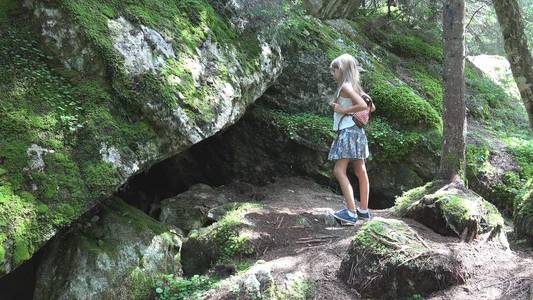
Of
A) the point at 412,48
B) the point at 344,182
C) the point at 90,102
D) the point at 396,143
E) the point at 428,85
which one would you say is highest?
the point at 412,48

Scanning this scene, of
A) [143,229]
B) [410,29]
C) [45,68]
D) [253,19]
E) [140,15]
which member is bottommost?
[143,229]

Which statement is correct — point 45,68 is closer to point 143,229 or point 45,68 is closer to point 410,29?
point 143,229

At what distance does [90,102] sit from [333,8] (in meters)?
10.0

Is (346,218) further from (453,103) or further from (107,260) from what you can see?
(107,260)

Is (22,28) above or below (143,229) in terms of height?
above

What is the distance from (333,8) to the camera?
529 inches

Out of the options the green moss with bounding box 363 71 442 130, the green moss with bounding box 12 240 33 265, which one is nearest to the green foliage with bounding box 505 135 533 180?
the green moss with bounding box 363 71 442 130

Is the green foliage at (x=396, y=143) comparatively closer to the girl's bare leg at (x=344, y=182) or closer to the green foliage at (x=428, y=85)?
the green foliage at (x=428, y=85)

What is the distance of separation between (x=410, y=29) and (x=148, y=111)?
10951 millimetres

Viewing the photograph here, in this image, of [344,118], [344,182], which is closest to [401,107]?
[344,118]

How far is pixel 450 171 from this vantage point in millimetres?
6848

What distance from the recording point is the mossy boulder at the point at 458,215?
213 inches

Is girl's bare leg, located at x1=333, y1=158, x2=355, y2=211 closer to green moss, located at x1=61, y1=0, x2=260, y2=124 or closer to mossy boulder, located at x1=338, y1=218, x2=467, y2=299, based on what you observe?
mossy boulder, located at x1=338, y1=218, x2=467, y2=299

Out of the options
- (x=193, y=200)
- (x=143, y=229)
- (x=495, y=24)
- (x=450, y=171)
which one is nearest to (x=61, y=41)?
(x=143, y=229)
